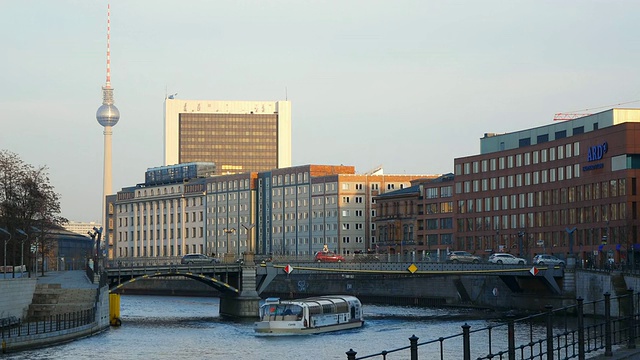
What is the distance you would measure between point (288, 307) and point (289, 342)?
34.9 ft

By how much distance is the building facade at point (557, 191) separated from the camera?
151m

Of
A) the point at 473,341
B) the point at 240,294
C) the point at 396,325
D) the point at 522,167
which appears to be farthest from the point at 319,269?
the point at 522,167

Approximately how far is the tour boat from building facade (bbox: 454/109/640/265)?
122 feet

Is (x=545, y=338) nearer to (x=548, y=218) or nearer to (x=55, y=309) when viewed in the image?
(x=55, y=309)

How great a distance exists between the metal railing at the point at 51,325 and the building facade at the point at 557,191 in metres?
62.9

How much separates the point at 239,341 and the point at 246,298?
37.8 m

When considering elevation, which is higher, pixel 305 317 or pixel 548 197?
pixel 548 197

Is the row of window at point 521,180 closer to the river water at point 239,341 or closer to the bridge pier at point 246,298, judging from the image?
the river water at point 239,341

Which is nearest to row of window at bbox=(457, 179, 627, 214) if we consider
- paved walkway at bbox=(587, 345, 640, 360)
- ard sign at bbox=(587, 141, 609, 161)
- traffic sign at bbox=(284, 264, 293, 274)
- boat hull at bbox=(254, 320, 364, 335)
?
ard sign at bbox=(587, 141, 609, 161)

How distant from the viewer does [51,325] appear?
266 ft

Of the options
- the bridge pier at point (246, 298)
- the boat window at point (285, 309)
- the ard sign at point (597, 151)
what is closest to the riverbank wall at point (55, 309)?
the boat window at point (285, 309)

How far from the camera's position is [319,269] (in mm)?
131125

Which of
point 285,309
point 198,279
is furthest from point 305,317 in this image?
point 198,279

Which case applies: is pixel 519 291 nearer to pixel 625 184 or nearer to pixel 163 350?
pixel 625 184
